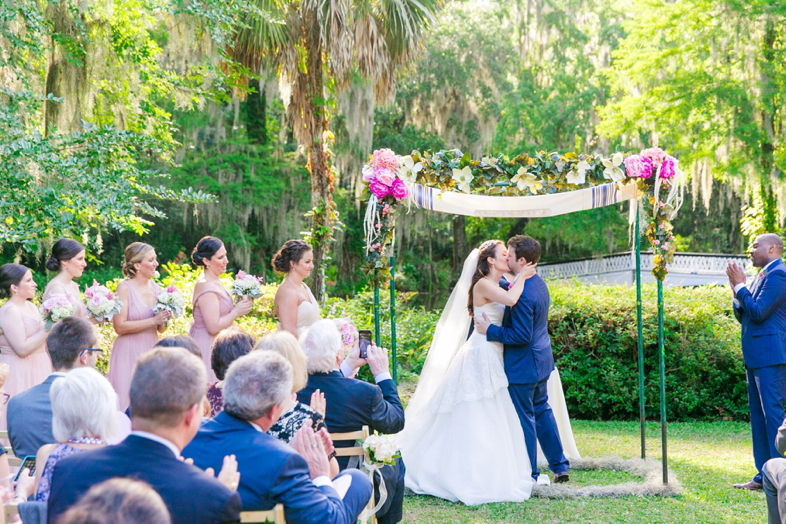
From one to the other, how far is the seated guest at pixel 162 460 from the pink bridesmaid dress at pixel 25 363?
326 cm

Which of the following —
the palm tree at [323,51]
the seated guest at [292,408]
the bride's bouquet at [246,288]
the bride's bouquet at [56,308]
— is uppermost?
the palm tree at [323,51]

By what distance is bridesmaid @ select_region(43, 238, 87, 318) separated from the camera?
5.43 meters

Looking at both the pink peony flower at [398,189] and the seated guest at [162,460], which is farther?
the pink peony flower at [398,189]

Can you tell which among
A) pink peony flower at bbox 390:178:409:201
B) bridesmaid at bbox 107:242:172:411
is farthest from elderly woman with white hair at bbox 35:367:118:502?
pink peony flower at bbox 390:178:409:201

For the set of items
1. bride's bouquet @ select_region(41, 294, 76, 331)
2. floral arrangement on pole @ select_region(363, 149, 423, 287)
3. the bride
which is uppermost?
floral arrangement on pole @ select_region(363, 149, 423, 287)

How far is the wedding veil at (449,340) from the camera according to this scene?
6.44 m

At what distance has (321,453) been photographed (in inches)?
115

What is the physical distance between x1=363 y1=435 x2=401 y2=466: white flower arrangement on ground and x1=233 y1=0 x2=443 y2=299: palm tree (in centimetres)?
669

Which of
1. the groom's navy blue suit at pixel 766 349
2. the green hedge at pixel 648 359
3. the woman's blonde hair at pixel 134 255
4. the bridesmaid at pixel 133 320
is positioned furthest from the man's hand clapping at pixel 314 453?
the green hedge at pixel 648 359

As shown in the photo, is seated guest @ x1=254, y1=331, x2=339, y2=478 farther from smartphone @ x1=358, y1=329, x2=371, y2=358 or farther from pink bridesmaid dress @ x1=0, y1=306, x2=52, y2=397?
pink bridesmaid dress @ x1=0, y1=306, x2=52, y2=397

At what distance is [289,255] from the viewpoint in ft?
18.9

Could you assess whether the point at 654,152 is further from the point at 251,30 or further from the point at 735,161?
the point at 735,161

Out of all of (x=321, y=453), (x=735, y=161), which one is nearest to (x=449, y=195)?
(x=321, y=453)

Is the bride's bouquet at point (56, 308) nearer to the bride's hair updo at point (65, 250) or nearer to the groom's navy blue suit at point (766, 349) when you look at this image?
the bride's hair updo at point (65, 250)
